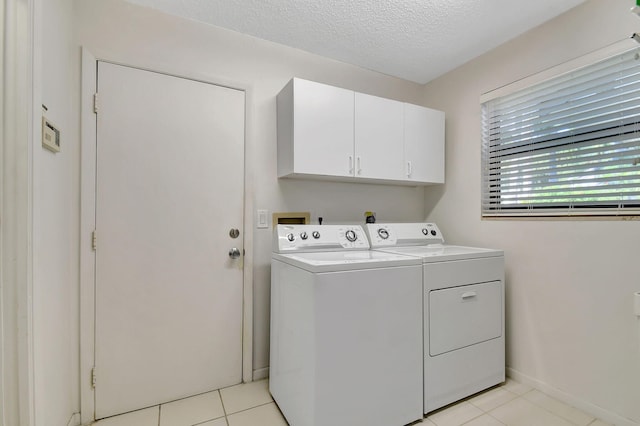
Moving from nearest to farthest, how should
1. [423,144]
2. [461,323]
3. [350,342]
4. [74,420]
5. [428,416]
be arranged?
1. [350,342]
2. [74,420]
3. [428,416]
4. [461,323]
5. [423,144]

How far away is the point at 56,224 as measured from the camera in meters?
Answer: 1.37

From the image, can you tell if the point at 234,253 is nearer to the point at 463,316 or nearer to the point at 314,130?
the point at 314,130

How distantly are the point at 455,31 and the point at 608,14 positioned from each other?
2.58ft

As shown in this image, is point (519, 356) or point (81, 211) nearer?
point (81, 211)

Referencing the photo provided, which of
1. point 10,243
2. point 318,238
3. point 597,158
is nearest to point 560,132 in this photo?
point 597,158

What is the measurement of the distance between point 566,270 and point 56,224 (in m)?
2.83

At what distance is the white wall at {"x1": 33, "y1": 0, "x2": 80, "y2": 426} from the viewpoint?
43.8 inches

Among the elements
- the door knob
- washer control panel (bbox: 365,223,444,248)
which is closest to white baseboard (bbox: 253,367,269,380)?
the door knob

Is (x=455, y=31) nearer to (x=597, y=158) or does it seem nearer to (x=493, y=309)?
(x=597, y=158)

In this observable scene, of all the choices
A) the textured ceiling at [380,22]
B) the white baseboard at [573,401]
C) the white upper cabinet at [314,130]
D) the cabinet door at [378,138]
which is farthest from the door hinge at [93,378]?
the white baseboard at [573,401]

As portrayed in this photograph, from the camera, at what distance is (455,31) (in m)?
1.97

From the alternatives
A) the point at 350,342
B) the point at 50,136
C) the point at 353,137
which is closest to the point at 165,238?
the point at 50,136

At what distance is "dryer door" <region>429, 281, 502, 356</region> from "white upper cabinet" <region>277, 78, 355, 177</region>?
1039mm

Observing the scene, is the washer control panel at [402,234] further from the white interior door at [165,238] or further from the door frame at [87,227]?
the door frame at [87,227]
